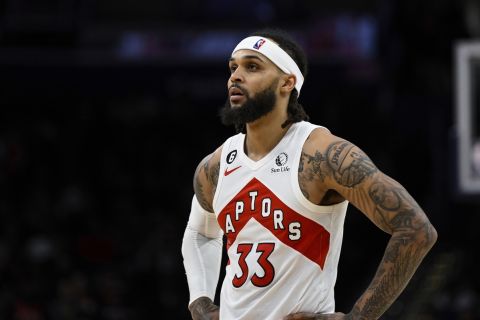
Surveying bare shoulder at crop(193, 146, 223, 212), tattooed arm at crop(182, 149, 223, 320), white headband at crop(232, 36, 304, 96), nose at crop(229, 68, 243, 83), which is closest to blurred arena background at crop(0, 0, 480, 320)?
tattooed arm at crop(182, 149, 223, 320)

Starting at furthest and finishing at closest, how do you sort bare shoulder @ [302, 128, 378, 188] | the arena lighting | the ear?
the arena lighting
the ear
bare shoulder @ [302, 128, 378, 188]

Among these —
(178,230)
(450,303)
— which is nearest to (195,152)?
(178,230)

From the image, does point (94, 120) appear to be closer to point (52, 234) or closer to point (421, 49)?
point (52, 234)

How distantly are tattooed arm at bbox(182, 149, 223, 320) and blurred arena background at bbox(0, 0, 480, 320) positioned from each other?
27.4 ft

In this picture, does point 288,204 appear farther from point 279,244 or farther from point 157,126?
point 157,126

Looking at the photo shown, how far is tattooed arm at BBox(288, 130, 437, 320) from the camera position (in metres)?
4.54

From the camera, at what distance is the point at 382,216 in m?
4.62

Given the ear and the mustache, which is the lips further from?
the ear

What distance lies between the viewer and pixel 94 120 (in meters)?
18.4

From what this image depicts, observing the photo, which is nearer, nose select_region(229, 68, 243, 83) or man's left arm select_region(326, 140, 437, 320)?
man's left arm select_region(326, 140, 437, 320)

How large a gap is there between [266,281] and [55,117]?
13893mm

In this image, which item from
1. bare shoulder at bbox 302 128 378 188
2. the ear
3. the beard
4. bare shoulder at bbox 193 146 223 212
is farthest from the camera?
bare shoulder at bbox 193 146 223 212

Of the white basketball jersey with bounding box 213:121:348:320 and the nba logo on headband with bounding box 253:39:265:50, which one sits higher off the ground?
the nba logo on headband with bounding box 253:39:265:50

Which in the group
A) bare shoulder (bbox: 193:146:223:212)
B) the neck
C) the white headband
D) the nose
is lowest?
bare shoulder (bbox: 193:146:223:212)
